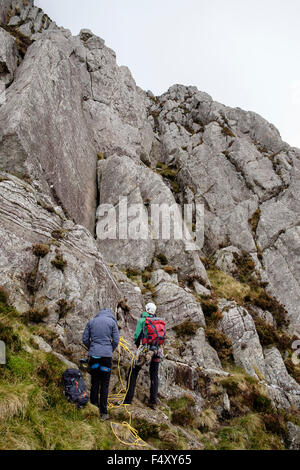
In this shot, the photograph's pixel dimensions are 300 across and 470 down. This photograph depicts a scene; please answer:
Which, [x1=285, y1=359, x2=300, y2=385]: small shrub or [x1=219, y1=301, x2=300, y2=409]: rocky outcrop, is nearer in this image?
[x1=219, y1=301, x2=300, y2=409]: rocky outcrop

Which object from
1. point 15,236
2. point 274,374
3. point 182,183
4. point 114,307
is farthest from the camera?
point 182,183

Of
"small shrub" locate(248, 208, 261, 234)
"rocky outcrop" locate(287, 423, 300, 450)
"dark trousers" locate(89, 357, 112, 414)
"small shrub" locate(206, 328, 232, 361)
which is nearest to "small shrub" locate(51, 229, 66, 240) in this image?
"dark trousers" locate(89, 357, 112, 414)

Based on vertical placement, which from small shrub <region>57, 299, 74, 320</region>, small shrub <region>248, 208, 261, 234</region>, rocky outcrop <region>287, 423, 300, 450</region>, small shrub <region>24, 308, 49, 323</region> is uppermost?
small shrub <region>248, 208, 261, 234</region>

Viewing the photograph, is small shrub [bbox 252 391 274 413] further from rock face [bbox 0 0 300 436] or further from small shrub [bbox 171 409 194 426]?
small shrub [bbox 171 409 194 426]

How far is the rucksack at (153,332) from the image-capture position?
10586mm

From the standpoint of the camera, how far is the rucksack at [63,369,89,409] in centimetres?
838

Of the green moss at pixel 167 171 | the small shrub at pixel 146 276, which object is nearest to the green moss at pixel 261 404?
the small shrub at pixel 146 276

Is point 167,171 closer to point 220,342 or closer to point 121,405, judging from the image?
point 220,342

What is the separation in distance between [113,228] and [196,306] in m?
11.2

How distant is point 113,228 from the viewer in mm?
26609

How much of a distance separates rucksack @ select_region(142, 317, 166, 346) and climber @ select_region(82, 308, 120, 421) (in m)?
1.43

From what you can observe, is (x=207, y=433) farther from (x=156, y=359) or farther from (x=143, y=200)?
(x=143, y=200)

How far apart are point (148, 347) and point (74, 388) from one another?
3073 mm

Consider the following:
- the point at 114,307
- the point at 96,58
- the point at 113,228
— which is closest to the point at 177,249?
the point at 113,228
